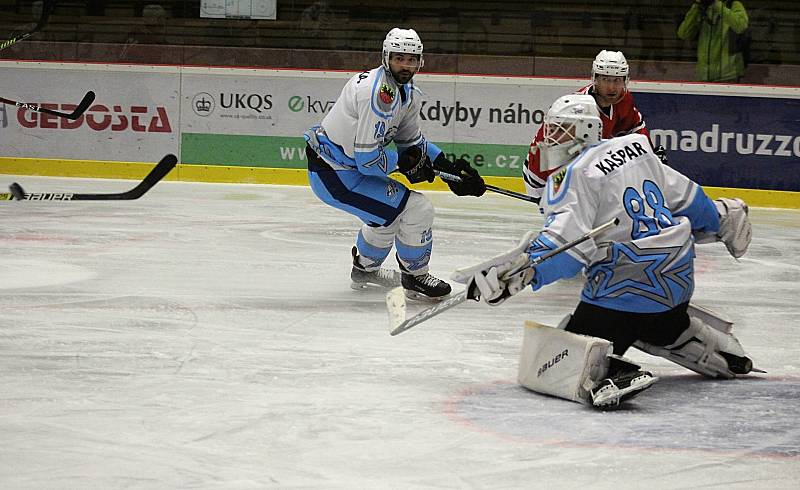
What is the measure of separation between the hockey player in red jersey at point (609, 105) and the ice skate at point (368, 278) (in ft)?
2.40

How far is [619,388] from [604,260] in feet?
1.14

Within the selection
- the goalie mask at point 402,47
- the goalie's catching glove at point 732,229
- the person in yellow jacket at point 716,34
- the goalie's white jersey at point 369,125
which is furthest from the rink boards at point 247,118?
the goalie's catching glove at point 732,229

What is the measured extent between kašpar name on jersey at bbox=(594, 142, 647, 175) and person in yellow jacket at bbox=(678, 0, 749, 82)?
20.7 ft

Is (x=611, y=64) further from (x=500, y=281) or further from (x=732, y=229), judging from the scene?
(x=500, y=281)

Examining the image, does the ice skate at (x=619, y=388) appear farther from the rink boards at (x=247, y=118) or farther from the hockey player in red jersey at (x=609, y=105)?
the rink boards at (x=247, y=118)

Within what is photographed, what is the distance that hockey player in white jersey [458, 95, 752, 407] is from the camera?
3104 millimetres

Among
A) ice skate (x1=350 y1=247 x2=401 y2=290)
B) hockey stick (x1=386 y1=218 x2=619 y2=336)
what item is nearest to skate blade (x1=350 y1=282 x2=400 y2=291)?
ice skate (x1=350 y1=247 x2=401 y2=290)

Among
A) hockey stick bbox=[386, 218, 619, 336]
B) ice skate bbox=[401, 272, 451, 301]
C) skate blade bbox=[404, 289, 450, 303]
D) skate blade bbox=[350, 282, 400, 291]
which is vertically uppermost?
hockey stick bbox=[386, 218, 619, 336]

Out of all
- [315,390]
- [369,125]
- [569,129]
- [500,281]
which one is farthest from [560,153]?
[369,125]

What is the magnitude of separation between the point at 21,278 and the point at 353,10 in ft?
18.1

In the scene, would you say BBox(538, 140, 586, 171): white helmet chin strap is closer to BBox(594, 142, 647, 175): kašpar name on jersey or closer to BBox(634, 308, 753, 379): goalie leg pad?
BBox(594, 142, 647, 175): kašpar name on jersey

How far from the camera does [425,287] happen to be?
5117 millimetres

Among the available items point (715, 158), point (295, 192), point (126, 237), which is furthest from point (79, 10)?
point (715, 158)

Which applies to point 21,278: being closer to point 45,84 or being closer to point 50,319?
point 50,319
